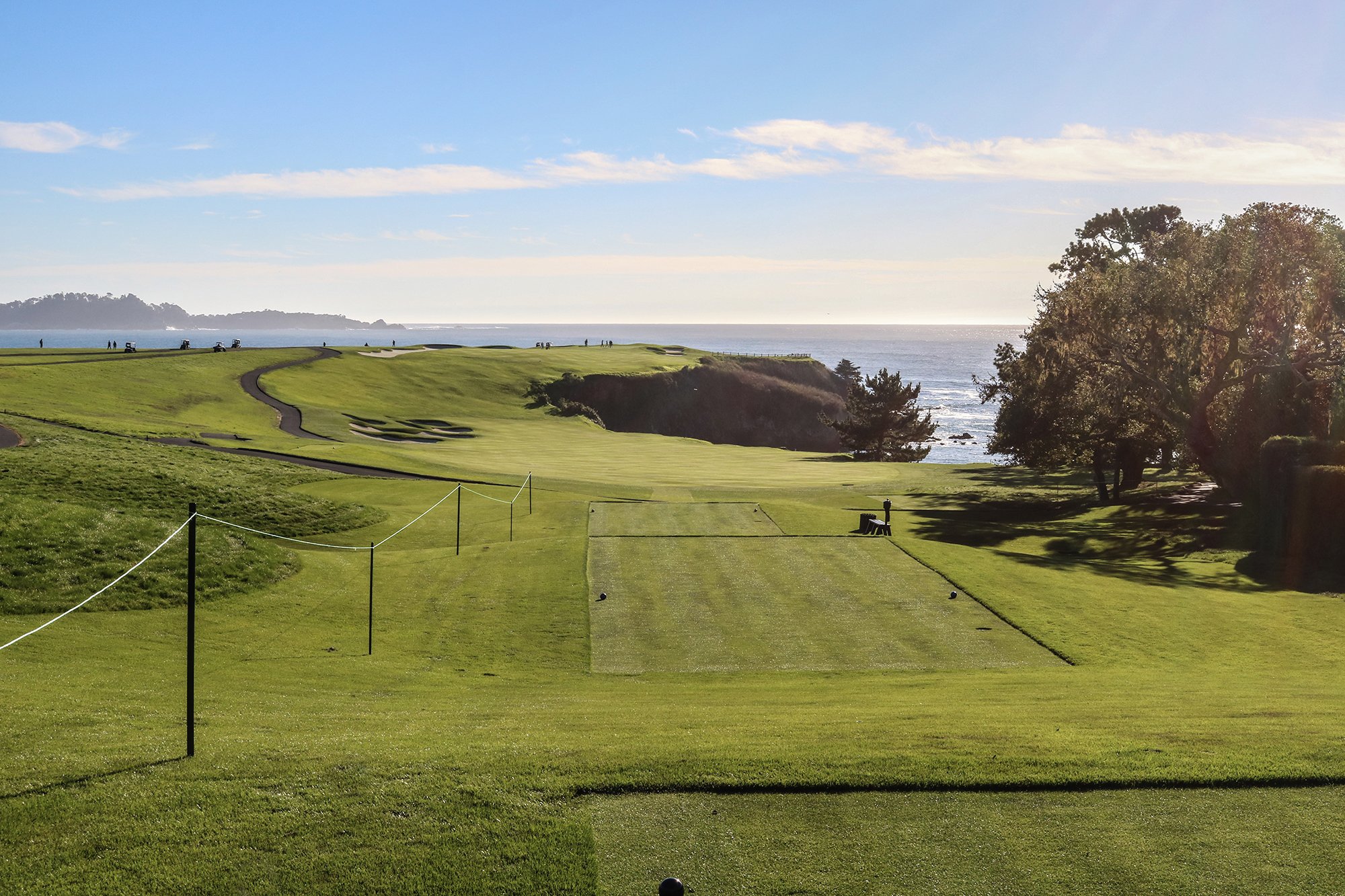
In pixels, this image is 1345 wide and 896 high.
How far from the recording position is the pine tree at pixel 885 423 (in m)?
98.2

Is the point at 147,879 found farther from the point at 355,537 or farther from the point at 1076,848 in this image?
the point at 355,537

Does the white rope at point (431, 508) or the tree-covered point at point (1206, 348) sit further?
the tree-covered point at point (1206, 348)

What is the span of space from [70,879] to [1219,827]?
1168cm

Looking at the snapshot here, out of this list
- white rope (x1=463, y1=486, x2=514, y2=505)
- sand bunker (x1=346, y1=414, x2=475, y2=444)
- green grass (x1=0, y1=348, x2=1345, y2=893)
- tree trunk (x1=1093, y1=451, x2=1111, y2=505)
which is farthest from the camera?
sand bunker (x1=346, y1=414, x2=475, y2=444)

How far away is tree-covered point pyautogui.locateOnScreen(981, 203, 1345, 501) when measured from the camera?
150 ft

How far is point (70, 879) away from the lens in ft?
29.0

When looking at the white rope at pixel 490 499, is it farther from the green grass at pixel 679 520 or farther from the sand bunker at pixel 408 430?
the sand bunker at pixel 408 430

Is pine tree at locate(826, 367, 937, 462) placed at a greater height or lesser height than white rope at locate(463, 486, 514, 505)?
greater

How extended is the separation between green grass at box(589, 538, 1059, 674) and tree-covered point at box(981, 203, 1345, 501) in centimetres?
2541

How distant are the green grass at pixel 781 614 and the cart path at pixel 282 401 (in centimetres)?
4604

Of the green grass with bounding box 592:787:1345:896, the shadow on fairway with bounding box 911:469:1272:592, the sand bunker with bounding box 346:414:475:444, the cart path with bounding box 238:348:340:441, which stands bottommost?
the shadow on fairway with bounding box 911:469:1272:592

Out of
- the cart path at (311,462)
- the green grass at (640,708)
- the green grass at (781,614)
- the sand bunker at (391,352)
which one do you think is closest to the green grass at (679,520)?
the green grass at (640,708)

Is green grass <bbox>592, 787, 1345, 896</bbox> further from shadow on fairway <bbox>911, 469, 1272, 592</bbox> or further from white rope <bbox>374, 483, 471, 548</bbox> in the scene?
white rope <bbox>374, 483, 471, 548</bbox>

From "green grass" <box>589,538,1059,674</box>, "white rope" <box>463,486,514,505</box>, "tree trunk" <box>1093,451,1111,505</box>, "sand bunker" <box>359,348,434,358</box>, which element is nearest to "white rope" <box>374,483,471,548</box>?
"white rope" <box>463,486,514,505</box>
